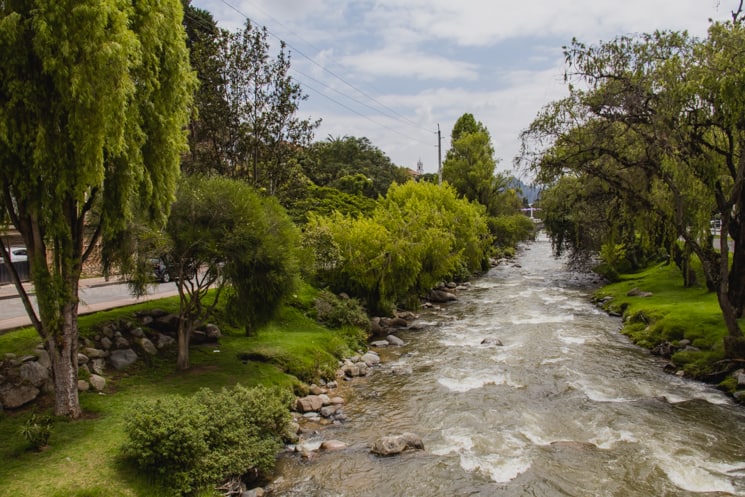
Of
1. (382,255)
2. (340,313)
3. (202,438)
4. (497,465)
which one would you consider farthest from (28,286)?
(497,465)

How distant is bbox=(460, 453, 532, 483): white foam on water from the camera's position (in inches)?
452

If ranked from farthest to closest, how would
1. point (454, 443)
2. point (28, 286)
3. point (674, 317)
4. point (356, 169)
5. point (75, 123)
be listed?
point (356, 169) < point (28, 286) < point (674, 317) < point (454, 443) < point (75, 123)

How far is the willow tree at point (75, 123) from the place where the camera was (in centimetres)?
971

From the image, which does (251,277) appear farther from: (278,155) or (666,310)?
(666,310)

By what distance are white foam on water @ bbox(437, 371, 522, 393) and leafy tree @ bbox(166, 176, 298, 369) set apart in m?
6.56

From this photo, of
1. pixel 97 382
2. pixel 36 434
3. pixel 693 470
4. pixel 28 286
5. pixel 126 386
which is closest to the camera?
pixel 36 434

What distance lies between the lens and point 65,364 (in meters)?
11.5

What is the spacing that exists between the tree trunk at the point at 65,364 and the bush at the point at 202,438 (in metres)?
1.93

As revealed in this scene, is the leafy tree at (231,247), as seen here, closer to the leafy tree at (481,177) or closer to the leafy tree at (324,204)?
the leafy tree at (324,204)

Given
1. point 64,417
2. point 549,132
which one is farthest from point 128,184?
point 549,132

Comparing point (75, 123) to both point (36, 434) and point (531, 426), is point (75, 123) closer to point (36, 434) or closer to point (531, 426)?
point (36, 434)

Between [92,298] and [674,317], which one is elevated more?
[92,298]

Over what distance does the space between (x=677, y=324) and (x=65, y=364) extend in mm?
22779

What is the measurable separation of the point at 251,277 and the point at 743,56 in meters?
16.4
